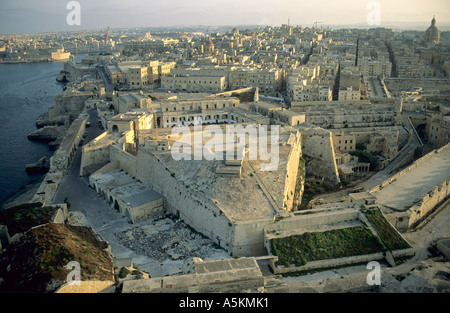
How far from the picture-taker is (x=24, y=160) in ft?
108

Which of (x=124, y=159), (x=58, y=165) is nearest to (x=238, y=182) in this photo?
(x=124, y=159)

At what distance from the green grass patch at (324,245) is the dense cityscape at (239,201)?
2.1 inches

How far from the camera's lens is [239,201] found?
18188 millimetres

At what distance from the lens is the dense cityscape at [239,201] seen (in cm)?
1416

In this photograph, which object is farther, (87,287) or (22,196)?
(22,196)

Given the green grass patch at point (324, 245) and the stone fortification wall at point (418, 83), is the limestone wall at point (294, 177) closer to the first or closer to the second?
the green grass patch at point (324, 245)

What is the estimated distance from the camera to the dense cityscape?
46.5 feet

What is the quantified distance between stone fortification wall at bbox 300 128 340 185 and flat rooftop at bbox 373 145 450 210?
4179 millimetres

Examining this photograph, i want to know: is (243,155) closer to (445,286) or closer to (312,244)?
(312,244)

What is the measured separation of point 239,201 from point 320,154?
1027 centimetres

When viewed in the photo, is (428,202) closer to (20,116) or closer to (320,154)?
(320,154)

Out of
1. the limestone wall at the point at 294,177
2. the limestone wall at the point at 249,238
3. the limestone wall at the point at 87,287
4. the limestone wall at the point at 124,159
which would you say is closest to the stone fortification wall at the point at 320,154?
the limestone wall at the point at 294,177
